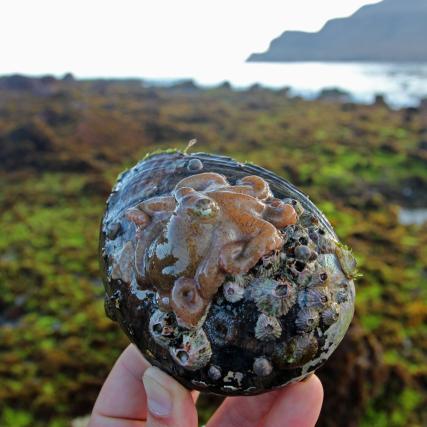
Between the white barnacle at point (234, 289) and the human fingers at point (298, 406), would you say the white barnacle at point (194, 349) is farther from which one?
the human fingers at point (298, 406)

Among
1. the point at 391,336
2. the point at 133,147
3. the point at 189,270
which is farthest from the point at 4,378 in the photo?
the point at 133,147

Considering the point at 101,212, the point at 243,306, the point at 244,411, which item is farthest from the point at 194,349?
the point at 101,212

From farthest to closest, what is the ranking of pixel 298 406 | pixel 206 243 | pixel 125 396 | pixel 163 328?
pixel 125 396 → pixel 298 406 → pixel 163 328 → pixel 206 243

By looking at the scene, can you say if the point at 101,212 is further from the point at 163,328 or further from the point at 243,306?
the point at 243,306

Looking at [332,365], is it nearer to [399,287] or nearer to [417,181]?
[399,287]

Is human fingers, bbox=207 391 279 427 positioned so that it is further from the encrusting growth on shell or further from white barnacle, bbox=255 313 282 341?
the encrusting growth on shell

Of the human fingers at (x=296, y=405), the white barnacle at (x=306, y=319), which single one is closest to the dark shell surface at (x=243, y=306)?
the white barnacle at (x=306, y=319)
